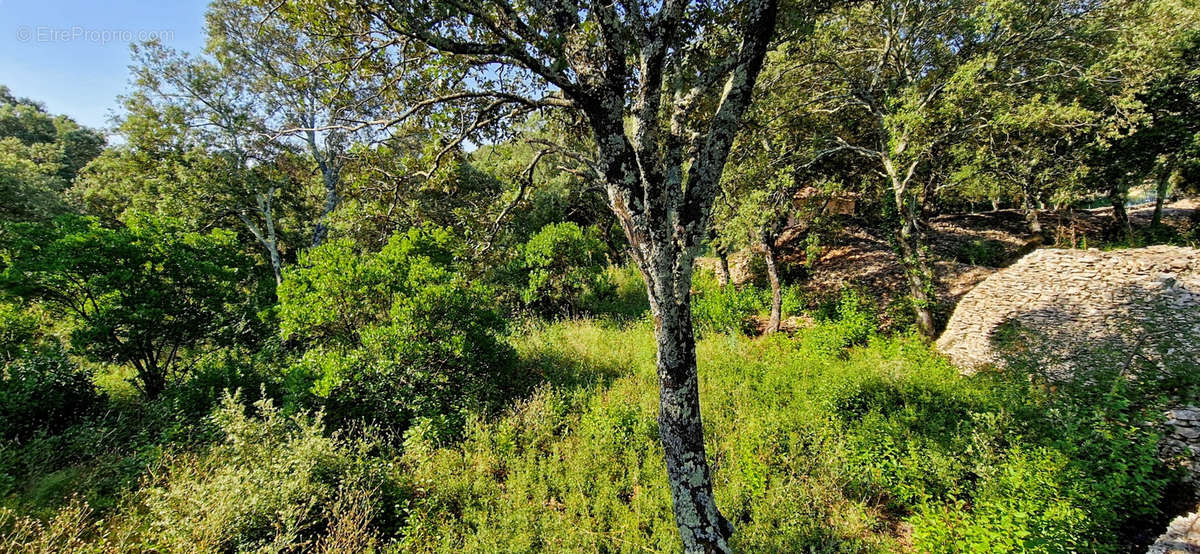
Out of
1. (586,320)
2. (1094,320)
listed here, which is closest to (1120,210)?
(1094,320)

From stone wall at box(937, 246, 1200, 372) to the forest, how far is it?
0.56ft

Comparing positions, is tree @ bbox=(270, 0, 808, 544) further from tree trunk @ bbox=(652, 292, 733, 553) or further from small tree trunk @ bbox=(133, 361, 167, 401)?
small tree trunk @ bbox=(133, 361, 167, 401)

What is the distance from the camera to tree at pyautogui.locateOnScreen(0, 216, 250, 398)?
256 inches

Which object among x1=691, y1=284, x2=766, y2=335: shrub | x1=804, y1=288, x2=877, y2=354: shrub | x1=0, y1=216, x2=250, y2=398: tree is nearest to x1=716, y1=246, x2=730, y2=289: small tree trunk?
x1=691, y1=284, x2=766, y2=335: shrub

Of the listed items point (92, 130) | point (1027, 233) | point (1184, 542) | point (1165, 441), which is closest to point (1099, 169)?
point (1027, 233)

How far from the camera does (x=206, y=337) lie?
818 centimetres

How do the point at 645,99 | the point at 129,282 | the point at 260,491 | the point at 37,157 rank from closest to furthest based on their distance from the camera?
the point at 645,99, the point at 260,491, the point at 129,282, the point at 37,157

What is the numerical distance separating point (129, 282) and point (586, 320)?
31.3 feet

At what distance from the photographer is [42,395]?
6.67m

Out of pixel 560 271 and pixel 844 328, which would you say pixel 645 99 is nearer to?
pixel 844 328

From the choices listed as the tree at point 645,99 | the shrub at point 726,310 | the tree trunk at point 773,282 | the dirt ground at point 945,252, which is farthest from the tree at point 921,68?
the tree at point 645,99

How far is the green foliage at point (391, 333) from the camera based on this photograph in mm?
6434

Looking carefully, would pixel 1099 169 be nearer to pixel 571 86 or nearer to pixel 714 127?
pixel 714 127

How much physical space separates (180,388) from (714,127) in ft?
33.0
